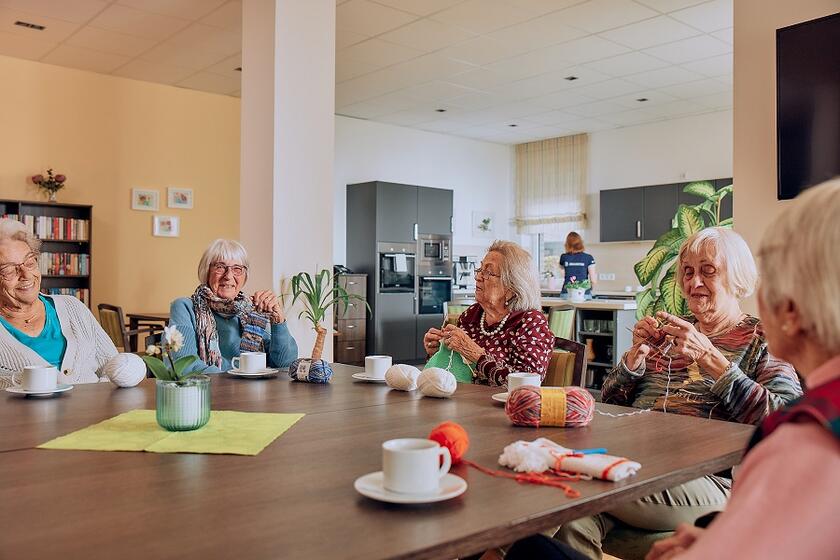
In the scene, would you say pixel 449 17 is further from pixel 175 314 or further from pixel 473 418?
pixel 473 418

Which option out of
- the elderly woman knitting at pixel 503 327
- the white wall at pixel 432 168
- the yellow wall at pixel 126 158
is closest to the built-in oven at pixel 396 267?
the white wall at pixel 432 168

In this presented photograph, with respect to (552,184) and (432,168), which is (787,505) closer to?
(432,168)

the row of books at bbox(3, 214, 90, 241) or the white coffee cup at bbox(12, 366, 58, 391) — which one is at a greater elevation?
the row of books at bbox(3, 214, 90, 241)

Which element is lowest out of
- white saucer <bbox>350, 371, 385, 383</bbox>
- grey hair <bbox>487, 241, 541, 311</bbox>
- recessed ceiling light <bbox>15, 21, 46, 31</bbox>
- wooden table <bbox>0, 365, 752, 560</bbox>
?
wooden table <bbox>0, 365, 752, 560</bbox>

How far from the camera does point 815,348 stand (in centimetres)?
81

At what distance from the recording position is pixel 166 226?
7.39 metres

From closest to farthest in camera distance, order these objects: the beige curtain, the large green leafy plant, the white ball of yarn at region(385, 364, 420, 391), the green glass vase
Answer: the green glass vase
the white ball of yarn at region(385, 364, 420, 391)
the large green leafy plant
the beige curtain

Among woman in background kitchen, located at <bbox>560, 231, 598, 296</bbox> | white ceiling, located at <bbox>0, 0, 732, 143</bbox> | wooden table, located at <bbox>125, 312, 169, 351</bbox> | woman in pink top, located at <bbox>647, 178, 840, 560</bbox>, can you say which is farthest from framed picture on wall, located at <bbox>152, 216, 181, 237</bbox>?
woman in pink top, located at <bbox>647, 178, 840, 560</bbox>

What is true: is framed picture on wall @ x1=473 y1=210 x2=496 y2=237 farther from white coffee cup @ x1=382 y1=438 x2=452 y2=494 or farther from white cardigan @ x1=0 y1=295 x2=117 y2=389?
white coffee cup @ x1=382 y1=438 x2=452 y2=494

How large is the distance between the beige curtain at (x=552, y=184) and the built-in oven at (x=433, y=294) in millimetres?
1931

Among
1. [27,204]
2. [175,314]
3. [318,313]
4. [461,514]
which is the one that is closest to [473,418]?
[461,514]

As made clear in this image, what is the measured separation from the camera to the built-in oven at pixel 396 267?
8492 mm

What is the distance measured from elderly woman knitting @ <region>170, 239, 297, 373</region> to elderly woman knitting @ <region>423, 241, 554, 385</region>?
65 centimetres

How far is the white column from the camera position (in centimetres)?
470
